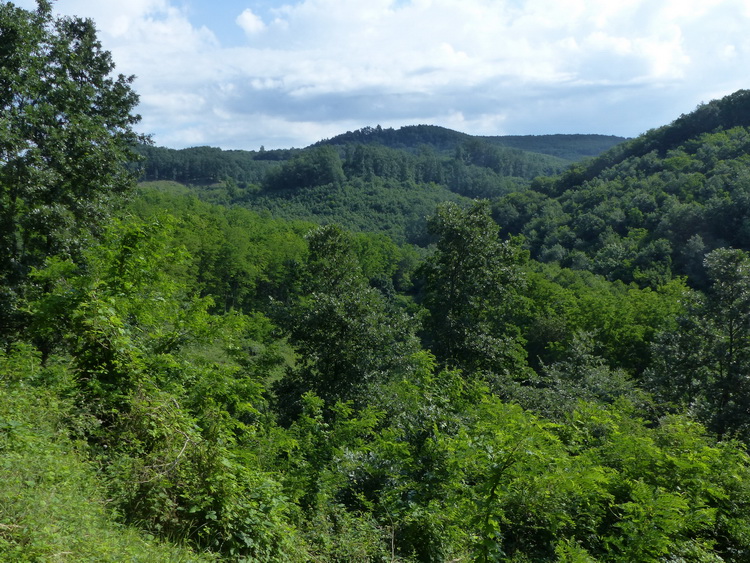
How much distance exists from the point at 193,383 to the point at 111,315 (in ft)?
6.48

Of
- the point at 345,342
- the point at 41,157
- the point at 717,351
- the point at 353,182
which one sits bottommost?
the point at 717,351

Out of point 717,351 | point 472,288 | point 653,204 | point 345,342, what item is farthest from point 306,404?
point 653,204

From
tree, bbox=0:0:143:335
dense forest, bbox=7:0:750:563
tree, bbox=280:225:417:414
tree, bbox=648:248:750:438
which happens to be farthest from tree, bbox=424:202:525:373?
tree, bbox=0:0:143:335

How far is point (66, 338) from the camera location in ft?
24.0

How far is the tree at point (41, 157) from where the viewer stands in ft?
43.9

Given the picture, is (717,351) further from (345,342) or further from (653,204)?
(653,204)

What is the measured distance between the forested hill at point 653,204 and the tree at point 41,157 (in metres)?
51.1

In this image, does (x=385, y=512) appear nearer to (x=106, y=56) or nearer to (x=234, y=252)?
(x=106, y=56)

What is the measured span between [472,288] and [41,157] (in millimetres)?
13881

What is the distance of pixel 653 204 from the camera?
67000mm

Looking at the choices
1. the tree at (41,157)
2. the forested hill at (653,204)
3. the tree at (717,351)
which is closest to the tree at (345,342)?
the tree at (41,157)

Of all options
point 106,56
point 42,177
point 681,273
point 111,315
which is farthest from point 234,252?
point 111,315

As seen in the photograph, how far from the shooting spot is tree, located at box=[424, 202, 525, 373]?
18172 millimetres

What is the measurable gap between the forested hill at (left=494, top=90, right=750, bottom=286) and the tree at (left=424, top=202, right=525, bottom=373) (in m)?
39.6
